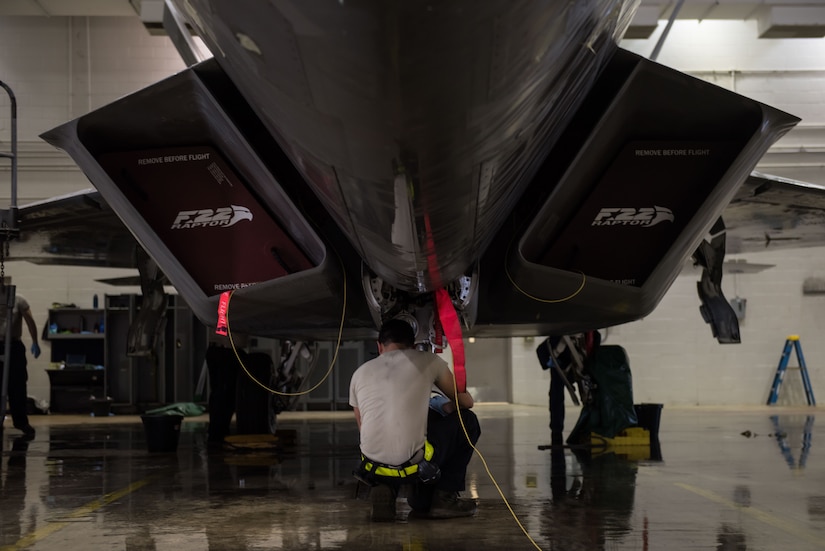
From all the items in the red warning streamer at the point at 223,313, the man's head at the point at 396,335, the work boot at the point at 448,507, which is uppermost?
the red warning streamer at the point at 223,313

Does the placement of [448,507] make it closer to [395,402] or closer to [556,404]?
[395,402]

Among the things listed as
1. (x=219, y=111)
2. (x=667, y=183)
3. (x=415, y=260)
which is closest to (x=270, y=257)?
(x=219, y=111)

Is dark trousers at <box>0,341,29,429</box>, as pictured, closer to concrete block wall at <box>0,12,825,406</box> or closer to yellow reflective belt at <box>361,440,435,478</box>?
concrete block wall at <box>0,12,825,406</box>

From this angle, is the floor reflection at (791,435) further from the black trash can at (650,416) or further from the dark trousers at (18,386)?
the dark trousers at (18,386)

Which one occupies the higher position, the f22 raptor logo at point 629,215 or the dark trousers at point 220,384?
the f22 raptor logo at point 629,215

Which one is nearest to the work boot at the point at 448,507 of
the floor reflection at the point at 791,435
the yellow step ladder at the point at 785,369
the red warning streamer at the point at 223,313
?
the red warning streamer at the point at 223,313

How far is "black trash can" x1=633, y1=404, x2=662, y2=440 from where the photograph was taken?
27.7ft

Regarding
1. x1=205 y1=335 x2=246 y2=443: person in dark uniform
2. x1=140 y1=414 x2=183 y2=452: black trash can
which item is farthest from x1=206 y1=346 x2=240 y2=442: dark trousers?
x1=140 y1=414 x2=183 y2=452: black trash can

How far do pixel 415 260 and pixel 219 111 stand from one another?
1.40 meters

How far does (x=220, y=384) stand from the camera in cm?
861

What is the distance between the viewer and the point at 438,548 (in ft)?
11.2

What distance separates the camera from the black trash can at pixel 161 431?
7.88m

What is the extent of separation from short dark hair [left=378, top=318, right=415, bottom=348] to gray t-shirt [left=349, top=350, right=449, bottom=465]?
50mm

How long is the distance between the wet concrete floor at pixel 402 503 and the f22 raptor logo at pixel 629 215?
4.73 feet
